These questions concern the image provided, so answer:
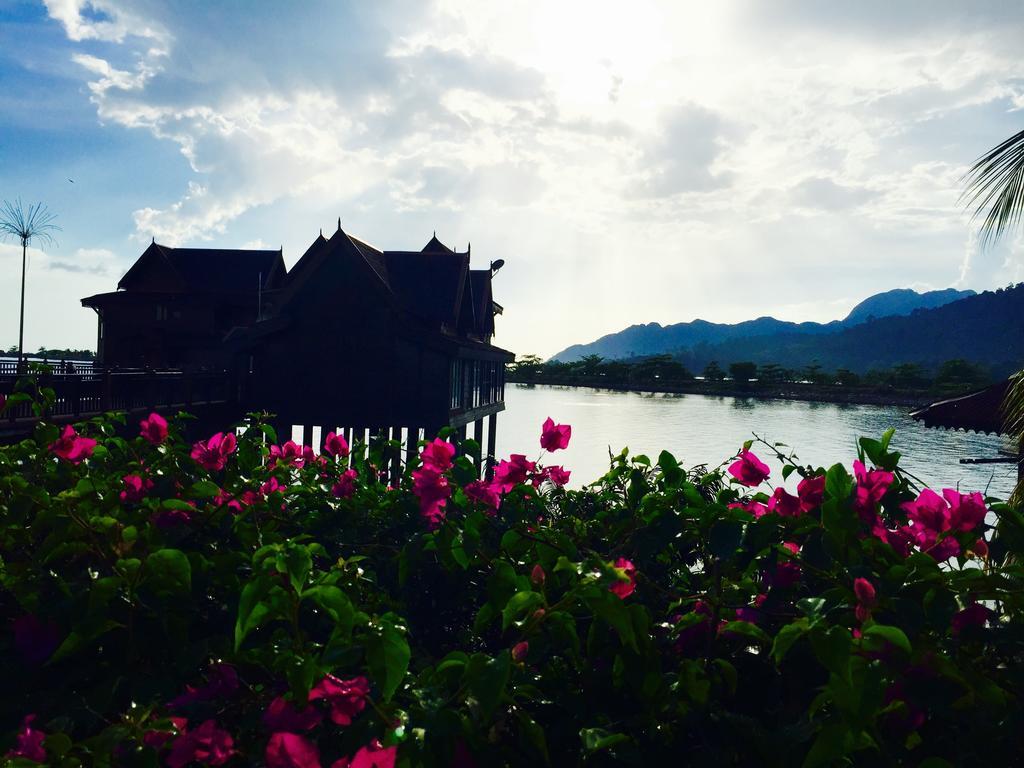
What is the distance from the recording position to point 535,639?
177 centimetres

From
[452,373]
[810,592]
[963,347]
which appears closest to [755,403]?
[452,373]

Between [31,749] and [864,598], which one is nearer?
[31,749]

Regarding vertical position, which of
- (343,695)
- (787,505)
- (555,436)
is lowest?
(343,695)

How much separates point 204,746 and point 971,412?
14.0m

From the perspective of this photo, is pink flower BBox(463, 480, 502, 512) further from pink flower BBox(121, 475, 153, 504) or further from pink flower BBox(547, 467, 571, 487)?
pink flower BBox(121, 475, 153, 504)

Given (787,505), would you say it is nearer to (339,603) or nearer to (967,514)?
(967,514)

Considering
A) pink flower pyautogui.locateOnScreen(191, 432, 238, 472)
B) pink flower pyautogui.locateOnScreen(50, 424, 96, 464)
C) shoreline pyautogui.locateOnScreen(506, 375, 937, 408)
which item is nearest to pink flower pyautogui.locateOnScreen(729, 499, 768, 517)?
pink flower pyautogui.locateOnScreen(191, 432, 238, 472)

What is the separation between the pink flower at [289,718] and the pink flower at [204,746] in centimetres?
11

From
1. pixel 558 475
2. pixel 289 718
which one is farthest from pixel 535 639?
pixel 558 475

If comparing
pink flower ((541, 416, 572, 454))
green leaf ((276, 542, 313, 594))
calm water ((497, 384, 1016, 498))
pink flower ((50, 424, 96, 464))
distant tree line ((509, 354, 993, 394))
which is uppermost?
distant tree line ((509, 354, 993, 394))

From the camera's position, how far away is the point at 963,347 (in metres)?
183

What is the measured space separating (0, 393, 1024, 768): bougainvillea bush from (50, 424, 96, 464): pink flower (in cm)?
55

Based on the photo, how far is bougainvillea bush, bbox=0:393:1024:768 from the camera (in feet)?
5.02

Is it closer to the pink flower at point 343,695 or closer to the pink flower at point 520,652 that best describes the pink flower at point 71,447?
the pink flower at point 343,695
